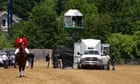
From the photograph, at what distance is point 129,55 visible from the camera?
279 feet

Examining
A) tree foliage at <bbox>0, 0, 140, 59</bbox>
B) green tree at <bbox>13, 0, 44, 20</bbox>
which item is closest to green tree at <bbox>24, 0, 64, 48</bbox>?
tree foliage at <bbox>0, 0, 140, 59</bbox>

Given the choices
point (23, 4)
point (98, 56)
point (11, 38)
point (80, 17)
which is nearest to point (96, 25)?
point (80, 17)

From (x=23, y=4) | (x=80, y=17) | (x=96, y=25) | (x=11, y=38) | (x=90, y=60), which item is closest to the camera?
(x=90, y=60)

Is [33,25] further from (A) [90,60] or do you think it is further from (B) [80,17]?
(A) [90,60]

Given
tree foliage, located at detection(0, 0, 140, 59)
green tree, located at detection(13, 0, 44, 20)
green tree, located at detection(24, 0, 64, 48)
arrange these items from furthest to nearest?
green tree, located at detection(13, 0, 44, 20)
green tree, located at detection(24, 0, 64, 48)
tree foliage, located at detection(0, 0, 140, 59)

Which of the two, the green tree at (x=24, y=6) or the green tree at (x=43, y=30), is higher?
the green tree at (x=24, y=6)

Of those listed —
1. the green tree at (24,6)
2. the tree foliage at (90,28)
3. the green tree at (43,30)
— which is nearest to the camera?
the tree foliage at (90,28)

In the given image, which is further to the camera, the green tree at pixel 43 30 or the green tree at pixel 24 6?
the green tree at pixel 24 6

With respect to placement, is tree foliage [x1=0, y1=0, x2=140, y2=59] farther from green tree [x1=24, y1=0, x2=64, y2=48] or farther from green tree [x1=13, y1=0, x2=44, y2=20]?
green tree [x1=13, y1=0, x2=44, y2=20]

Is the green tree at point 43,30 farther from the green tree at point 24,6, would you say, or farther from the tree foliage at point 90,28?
the green tree at point 24,6

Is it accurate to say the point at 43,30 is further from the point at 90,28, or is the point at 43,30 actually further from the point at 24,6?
the point at 24,6

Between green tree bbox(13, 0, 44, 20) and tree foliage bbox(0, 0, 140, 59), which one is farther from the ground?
green tree bbox(13, 0, 44, 20)

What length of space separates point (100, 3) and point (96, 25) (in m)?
20.9

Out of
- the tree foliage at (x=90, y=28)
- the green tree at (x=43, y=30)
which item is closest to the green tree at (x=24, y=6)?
the tree foliage at (x=90, y=28)
